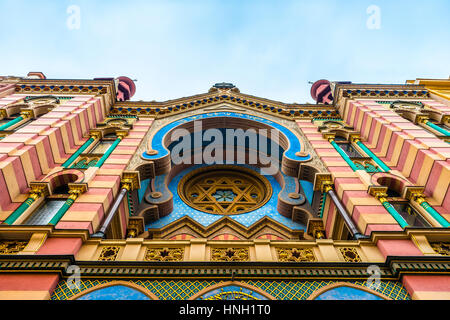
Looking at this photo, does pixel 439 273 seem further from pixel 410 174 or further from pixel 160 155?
pixel 160 155

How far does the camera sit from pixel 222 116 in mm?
13742

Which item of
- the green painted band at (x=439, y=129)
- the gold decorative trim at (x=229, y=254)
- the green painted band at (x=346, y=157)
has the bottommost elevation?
the gold decorative trim at (x=229, y=254)

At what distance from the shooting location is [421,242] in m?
6.48

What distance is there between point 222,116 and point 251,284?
9.21 meters

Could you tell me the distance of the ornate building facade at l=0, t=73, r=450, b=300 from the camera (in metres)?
5.63

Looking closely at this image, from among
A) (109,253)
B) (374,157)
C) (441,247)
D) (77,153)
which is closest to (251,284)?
(109,253)

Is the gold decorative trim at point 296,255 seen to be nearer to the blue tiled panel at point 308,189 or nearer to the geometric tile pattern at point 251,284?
the geometric tile pattern at point 251,284

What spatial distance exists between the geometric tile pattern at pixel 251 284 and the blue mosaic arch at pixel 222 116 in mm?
5253

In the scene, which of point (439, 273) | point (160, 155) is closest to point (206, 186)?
point (160, 155)

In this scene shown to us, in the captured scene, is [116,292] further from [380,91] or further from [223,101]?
[380,91]

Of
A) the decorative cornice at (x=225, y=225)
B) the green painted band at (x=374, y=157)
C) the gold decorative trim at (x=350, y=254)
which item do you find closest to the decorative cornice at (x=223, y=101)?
the green painted band at (x=374, y=157)

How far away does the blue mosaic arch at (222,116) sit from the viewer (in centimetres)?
1052

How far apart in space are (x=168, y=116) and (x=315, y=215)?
787 cm

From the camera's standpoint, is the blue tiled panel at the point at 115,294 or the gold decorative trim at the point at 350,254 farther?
the gold decorative trim at the point at 350,254
